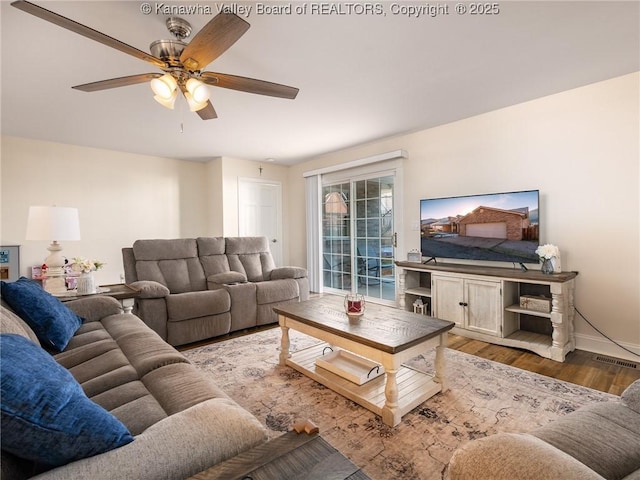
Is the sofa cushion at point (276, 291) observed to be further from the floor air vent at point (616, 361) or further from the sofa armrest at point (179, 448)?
the floor air vent at point (616, 361)

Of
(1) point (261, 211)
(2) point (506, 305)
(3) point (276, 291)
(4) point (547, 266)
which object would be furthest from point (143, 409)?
(1) point (261, 211)

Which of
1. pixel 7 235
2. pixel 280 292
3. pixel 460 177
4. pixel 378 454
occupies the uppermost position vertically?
pixel 460 177

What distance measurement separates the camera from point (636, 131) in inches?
103

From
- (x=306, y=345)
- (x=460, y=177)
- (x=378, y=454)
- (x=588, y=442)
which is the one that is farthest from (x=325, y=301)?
(x=460, y=177)

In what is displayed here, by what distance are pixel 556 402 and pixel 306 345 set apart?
1964 mm

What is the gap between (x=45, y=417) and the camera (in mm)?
686

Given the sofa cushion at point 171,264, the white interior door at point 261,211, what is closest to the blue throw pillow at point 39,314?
the sofa cushion at point 171,264

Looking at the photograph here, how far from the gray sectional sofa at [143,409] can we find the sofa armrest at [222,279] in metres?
1.37

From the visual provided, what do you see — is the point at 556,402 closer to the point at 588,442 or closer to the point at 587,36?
the point at 588,442

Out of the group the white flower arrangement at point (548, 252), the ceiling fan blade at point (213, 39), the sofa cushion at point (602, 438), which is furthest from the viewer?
the white flower arrangement at point (548, 252)

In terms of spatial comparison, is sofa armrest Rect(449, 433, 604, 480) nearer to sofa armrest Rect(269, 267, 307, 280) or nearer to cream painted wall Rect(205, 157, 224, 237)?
sofa armrest Rect(269, 267, 307, 280)

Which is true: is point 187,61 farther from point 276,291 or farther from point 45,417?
point 276,291

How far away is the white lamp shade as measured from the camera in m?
2.51

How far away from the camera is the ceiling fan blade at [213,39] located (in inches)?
57.6
